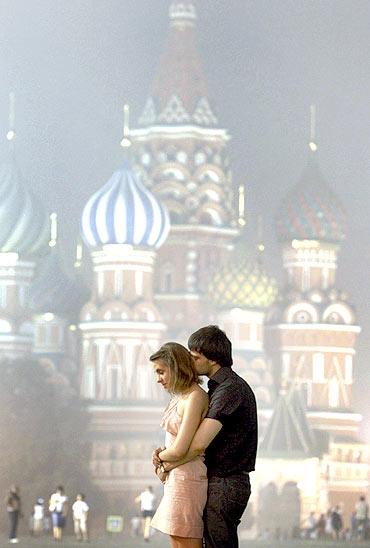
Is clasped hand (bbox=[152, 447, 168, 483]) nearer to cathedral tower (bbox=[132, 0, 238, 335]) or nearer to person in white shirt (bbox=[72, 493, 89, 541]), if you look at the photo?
person in white shirt (bbox=[72, 493, 89, 541])

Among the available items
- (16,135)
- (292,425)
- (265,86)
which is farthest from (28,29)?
(292,425)

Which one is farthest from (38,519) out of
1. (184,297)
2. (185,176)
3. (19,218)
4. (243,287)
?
(185,176)

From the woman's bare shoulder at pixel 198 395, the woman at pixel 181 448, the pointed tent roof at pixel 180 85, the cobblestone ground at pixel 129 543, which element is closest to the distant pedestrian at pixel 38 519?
the cobblestone ground at pixel 129 543

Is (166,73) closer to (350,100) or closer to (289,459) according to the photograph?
(350,100)

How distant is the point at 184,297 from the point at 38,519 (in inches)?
199

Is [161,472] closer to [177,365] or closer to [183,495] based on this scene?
[183,495]

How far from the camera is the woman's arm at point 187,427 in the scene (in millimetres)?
5141

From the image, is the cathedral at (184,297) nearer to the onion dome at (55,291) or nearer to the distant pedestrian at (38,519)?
the onion dome at (55,291)

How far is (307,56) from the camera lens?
2577 centimetres

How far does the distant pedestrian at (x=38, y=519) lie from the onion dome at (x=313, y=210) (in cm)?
559

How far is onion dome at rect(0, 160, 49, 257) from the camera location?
86.2 feet

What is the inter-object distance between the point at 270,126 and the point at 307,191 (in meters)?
1.26

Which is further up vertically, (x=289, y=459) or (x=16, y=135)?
(x=16, y=135)

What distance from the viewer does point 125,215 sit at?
89.8 ft
